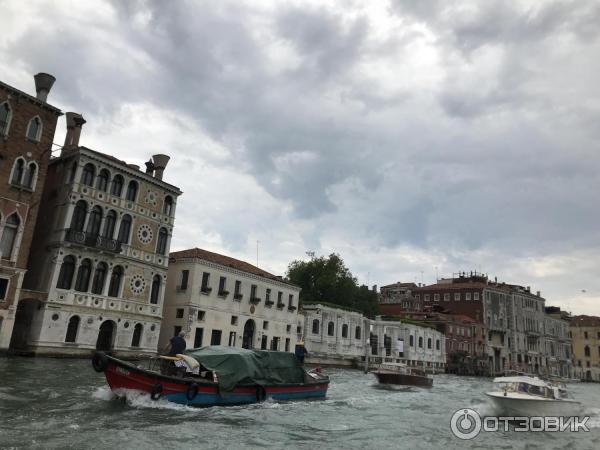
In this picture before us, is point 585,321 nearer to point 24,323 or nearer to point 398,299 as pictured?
point 398,299

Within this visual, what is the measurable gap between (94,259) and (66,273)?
1.69 metres

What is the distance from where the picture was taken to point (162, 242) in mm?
33719

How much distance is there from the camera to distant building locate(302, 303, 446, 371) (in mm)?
47625

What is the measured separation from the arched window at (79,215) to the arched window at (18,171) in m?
3.32

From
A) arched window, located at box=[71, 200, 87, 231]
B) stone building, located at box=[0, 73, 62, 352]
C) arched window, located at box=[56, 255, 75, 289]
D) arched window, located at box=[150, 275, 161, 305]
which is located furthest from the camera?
arched window, located at box=[150, 275, 161, 305]

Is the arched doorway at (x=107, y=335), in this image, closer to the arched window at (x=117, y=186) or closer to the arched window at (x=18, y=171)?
the arched window at (x=117, y=186)

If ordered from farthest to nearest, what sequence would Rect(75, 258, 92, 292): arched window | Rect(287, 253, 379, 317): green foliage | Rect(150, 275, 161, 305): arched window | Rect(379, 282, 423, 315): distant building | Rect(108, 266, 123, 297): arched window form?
Rect(379, 282, 423, 315): distant building
Rect(287, 253, 379, 317): green foliage
Rect(150, 275, 161, 305): arched window
Rect(108, 266, 123, 297): arched window
Rect(75, 258, 92, 292): arched window

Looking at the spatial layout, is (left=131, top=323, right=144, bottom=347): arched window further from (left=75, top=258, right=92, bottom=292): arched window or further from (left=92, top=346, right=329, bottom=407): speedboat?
(left=92, top=346, right=329, bottom=407): speedboat

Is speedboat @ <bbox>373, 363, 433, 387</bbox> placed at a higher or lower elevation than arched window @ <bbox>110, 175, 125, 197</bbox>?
lower

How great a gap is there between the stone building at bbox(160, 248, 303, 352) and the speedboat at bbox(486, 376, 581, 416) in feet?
75.6

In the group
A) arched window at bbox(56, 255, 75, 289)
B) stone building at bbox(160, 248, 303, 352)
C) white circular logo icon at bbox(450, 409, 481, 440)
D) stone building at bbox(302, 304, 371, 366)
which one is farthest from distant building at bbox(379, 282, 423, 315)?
white circular logo icon at bbox(450, 409, 481, 440)

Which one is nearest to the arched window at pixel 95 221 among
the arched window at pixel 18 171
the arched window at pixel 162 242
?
the arched window at pixel 18 171

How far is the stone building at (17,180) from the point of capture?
2506 centimetres

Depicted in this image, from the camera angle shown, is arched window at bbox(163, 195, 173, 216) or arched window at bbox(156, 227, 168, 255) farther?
arched window at bbox(163, 195, 173, 216)
